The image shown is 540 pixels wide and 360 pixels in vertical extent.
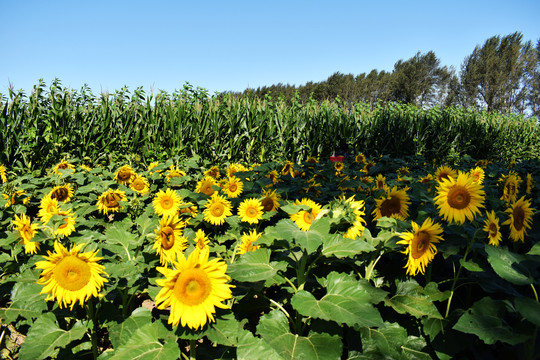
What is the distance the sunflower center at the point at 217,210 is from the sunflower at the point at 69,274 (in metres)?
1.20

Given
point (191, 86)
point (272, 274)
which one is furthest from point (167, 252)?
point (191, 86)

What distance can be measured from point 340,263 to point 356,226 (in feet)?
0.74

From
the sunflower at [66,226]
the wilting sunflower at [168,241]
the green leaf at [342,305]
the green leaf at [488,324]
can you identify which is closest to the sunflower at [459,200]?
the green leaf at [488,324]

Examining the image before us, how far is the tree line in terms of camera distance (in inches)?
1890

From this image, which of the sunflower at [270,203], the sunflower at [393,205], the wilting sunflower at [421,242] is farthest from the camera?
the sunflower at [270,203]

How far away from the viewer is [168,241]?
1.56 meters

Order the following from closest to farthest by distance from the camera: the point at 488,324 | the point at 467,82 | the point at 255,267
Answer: the point at 488,324 < the point at 255,267 < the point at 467,82

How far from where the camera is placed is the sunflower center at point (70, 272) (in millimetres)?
1209

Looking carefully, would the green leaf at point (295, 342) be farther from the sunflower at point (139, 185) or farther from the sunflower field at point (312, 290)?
the sunflower at point (139, 185)

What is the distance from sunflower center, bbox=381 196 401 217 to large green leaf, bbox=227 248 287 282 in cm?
91

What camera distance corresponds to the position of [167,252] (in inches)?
60.5

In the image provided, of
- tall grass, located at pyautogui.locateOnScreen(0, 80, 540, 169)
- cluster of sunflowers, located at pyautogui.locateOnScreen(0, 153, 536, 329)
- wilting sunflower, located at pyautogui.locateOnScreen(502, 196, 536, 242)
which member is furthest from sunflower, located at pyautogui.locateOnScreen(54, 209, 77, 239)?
tall grass, located at pyautogui.locateOnScreen(0, 80, 540, 169)

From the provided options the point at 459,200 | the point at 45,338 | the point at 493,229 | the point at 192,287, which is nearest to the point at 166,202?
the point at 45,338

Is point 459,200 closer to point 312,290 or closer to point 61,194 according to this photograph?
point 312,290
